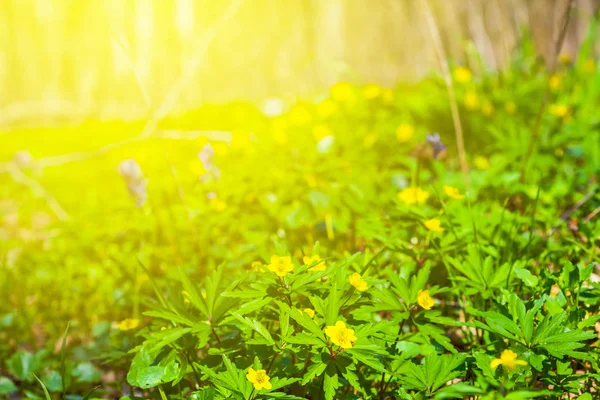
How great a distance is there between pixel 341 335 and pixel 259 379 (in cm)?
19

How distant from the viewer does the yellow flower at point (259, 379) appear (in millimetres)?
1072

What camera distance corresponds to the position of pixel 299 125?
332cm

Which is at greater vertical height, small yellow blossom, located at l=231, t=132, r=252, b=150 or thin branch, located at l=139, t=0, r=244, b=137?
thin branch, located at l=139, t=0, r=244, b=137

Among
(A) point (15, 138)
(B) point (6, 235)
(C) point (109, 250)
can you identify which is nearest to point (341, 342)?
(C) point (109, 250)

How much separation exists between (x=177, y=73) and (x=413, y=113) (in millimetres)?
2148

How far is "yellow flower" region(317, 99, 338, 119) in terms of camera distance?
3.35 meters

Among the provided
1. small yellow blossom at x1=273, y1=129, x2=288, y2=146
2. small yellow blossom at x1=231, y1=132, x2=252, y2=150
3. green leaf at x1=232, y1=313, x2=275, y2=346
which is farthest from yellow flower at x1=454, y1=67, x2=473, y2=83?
green leaf at x1=232, y1=313, x2=275, y2=346

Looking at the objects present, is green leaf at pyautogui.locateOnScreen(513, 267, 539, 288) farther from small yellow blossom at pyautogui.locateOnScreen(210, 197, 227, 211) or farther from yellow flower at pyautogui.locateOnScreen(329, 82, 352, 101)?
yellow flower at pyautogui.locateOnScreen(329, 82, 352, 101)

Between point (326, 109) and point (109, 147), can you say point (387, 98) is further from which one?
point (109, 147)

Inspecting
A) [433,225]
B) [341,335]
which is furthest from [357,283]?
[433,225]

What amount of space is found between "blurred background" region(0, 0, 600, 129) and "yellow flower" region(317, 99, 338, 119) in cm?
99

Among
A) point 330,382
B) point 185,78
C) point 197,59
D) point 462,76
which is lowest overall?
point 330,382

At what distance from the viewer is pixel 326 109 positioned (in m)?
3.37

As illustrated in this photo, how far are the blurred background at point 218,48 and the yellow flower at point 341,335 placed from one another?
3.34 metres
